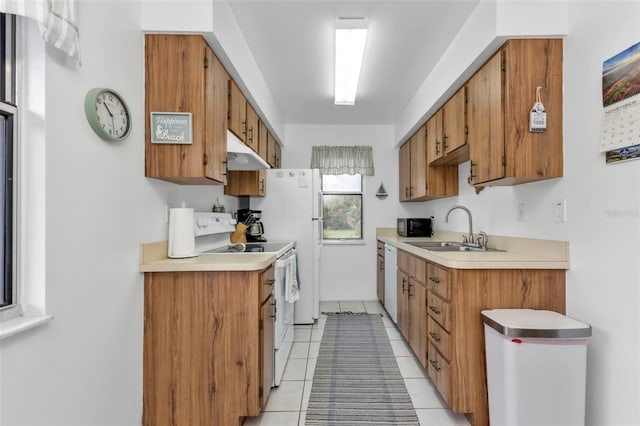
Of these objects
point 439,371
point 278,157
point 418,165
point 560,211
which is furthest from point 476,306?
point 278,157

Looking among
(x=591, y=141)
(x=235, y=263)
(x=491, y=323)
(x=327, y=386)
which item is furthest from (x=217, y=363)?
(x=591, y=141)

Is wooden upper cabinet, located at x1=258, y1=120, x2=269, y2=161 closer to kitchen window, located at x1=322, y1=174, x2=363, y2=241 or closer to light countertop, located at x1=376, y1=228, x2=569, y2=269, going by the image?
kitchen window, located at x1=322, y1=174, x2=363, y2=241

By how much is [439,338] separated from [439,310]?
179mm

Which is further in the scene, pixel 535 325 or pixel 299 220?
pixel 299 220

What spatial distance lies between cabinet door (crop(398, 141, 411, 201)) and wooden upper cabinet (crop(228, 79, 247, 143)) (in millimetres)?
2285

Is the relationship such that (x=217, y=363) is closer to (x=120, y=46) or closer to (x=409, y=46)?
(x=120, y=46)

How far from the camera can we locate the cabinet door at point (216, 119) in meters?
1.88

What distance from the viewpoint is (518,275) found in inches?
70.9

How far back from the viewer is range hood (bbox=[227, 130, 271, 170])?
2238mm

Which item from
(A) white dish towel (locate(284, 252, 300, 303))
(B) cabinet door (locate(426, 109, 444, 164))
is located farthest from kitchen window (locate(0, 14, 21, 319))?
(B) cabinet door (locate(426, 109, 444, 164))

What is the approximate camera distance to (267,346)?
1960 mm

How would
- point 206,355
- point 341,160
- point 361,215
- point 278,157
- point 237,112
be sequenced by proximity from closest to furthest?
1. point 206,355
2. point 237,112
3. point 278,157
4. point 341,160
5. point 361,215

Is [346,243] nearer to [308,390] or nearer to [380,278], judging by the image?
[380,278]

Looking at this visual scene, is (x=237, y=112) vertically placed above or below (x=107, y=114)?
above
